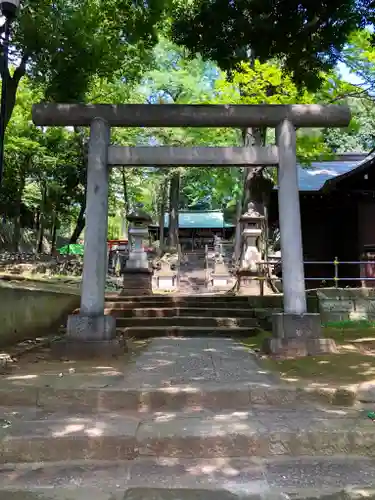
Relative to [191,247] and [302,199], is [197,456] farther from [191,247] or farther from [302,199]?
[191,247]

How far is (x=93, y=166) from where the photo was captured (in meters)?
6.96

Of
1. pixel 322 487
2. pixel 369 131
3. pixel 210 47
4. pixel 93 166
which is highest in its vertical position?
pixel 369 131

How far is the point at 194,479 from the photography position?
10.6 ft

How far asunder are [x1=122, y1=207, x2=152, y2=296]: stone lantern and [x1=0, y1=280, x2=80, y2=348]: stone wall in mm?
2730

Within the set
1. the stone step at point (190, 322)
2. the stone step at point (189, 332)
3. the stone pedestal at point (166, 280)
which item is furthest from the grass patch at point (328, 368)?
the stone pedestal at point (166, 280)

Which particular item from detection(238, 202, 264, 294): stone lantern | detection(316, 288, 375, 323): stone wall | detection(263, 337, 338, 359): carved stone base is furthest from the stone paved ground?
detection(238, 202, 264, 294): stone lantern

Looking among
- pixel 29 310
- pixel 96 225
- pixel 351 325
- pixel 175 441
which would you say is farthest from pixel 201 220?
pixel 175 441

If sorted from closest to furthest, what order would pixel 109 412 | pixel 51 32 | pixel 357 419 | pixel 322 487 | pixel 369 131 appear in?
1. pixel 322 487
2. pixel 357 419
3. pixel 109 412
4. pixel 51 32
5. pixel 369 131

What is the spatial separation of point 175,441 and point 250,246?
10622 mm

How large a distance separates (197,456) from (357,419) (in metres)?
1.54

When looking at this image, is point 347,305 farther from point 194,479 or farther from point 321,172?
point 321,172

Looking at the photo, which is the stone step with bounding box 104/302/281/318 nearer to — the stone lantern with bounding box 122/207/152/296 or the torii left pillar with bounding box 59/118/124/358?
the stone lantern with bounding box 122/207/152/296

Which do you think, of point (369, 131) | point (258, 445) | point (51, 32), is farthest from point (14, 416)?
point (369, 131)

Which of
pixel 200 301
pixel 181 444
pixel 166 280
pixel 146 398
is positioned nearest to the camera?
pixel 181 444
